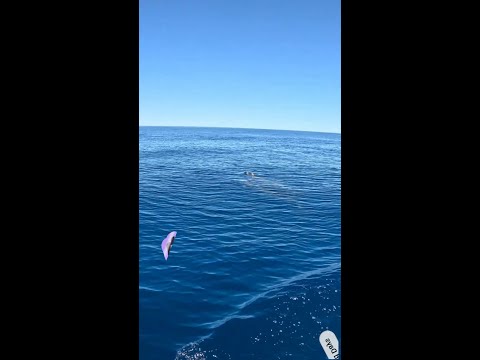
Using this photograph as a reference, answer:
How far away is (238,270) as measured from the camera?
12258mm

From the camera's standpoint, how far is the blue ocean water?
27.6ft

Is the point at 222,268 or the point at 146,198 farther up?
the point at 146,198

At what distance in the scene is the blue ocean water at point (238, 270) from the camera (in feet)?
27.6
